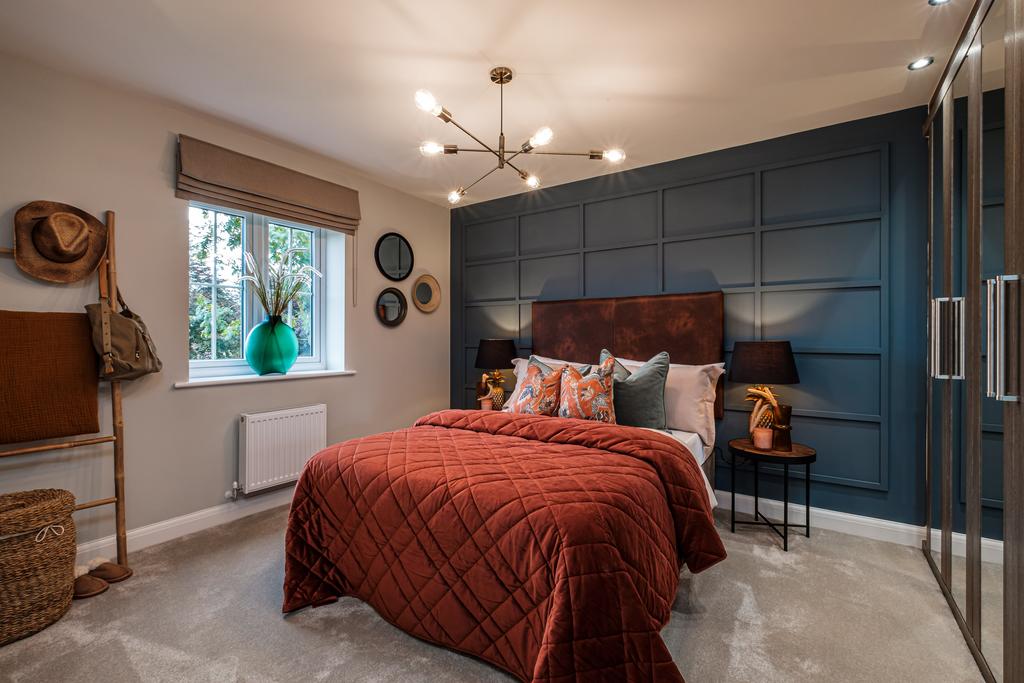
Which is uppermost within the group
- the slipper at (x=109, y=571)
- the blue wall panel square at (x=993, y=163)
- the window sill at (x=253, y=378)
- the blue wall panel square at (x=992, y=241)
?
the blue wall panel square at (x=993, y=163)

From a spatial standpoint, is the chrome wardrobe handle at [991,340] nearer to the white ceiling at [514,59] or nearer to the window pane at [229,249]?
the white ceiling at [514,59]

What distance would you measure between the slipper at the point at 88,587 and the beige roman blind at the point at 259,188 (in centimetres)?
204

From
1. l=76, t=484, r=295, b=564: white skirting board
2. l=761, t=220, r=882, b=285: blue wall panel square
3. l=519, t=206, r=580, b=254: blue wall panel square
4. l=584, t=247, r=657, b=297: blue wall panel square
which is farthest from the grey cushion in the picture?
l=76, t=484, r=295, b=564: white skirting board

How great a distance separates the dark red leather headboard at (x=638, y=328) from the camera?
3.19 m

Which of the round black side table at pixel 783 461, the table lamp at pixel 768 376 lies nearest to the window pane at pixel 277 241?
the table lamp at pixel 768 376

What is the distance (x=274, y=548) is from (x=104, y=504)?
84 centimetres

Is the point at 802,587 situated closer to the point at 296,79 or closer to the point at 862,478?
the point at 862,478

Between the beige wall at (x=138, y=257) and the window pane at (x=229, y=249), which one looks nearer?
the beige wall at (x=138, y=257)

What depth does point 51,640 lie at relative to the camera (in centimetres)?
177

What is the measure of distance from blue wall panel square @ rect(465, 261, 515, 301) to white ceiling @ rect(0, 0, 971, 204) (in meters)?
1.45

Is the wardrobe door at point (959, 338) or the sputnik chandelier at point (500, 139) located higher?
the sputnik chandelier at point (500, 139)

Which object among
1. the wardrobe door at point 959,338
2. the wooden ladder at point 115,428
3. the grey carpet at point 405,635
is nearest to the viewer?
→ the grey carpet at point 405,635

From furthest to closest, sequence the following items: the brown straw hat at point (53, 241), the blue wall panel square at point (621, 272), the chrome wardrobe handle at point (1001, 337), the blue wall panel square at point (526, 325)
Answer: the blue wall panel square at point (526, 325) < the blue wall panel square at point (621, 272) < the brown straw hat at point (53, 241) < the chrome wardrobe handle at point (1001, 337)

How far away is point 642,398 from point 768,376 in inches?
28.6
